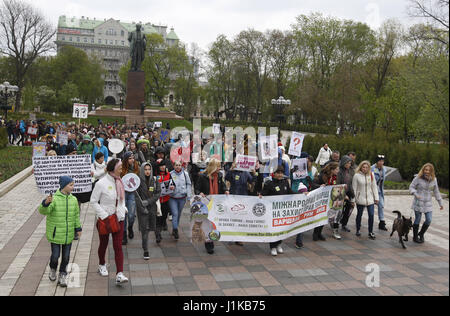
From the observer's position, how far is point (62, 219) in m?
5.42

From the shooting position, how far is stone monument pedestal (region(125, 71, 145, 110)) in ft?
142

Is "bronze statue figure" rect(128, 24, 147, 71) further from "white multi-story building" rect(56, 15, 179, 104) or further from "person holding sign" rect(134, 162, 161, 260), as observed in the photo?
"white multi-story building" rect(56, 15, 179, 104)

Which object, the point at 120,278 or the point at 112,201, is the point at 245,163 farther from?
the point at 120,278

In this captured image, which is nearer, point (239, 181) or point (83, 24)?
point (239, 181)

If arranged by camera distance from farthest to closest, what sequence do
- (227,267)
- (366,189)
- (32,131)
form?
(32,131) < (366,189) < (227,267)

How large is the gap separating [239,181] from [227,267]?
2.02 m

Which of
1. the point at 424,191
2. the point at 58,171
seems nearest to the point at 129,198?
the point at 58,171

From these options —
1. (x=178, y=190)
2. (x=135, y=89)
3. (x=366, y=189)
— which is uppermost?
(x=135, y=89)

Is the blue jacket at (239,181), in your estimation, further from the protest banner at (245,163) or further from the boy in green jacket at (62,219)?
the boy in green jacket at (62,219)

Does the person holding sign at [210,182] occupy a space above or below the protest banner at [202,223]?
above

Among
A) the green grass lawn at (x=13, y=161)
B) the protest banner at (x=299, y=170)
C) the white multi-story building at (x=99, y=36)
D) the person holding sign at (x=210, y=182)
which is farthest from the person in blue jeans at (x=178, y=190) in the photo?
the white multi-story building at (x=99, y=36)

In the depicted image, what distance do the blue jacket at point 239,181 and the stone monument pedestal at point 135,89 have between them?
3707cm

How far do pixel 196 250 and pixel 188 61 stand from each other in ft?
227

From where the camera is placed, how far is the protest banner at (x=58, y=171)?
6477 mm
